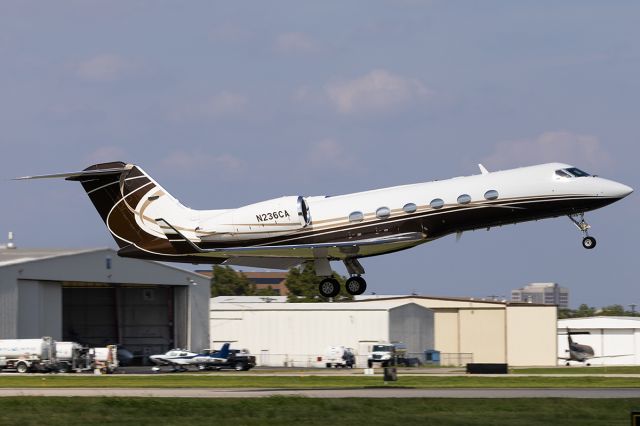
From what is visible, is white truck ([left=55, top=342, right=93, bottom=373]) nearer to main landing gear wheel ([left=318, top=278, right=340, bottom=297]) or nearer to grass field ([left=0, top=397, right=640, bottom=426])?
grass field ([left=0, top=397, right=640, bottom=426])

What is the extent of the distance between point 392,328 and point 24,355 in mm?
27220

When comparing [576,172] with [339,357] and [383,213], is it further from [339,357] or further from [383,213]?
[339,357]

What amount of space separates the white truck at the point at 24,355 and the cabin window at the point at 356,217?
30.8m

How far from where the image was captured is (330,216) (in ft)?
112

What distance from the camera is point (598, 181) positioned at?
33000 mm

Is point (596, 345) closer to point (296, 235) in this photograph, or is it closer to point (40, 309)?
point (40, 309)

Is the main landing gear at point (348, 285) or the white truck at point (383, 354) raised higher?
the main landing gear at point (348, 285)

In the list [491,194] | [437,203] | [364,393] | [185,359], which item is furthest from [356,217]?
[185,359]

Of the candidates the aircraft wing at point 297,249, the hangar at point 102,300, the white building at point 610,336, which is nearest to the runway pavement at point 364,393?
the aircraft wing at point 297,249

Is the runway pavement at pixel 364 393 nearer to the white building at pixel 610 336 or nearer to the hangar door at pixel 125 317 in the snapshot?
the hangar door at pixel 125 317

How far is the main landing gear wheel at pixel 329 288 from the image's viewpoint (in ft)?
117

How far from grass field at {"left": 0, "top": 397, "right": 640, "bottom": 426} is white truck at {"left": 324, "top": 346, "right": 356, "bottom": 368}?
38927 mm

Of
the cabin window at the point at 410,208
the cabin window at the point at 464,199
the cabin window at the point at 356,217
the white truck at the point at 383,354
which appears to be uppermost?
the cabin window at the point at 464,199

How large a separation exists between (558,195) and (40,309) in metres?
39.8
